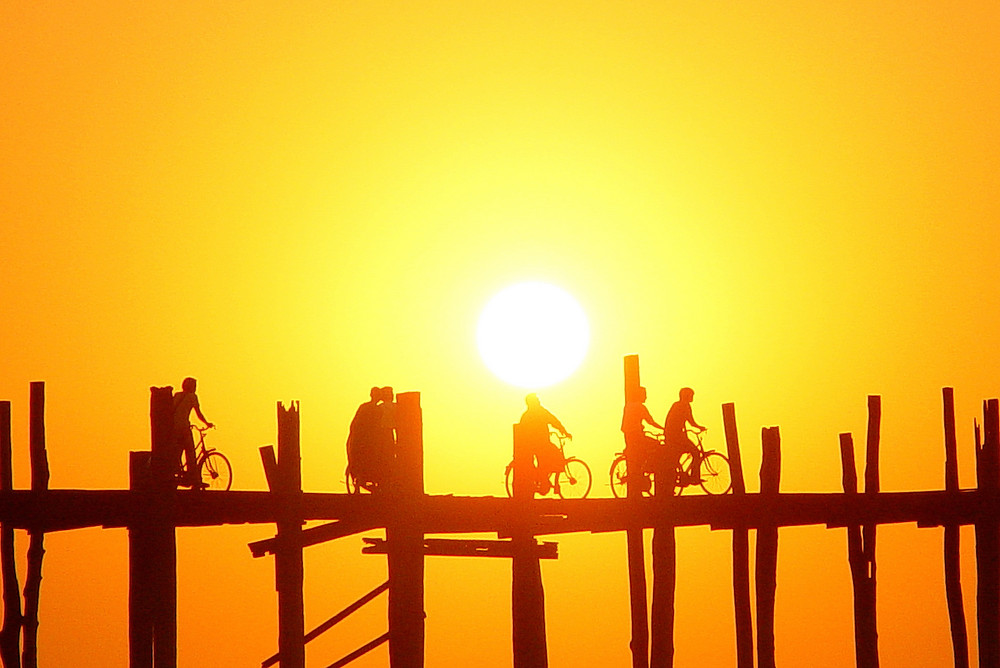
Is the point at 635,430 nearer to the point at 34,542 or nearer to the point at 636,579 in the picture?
the point at 636,579

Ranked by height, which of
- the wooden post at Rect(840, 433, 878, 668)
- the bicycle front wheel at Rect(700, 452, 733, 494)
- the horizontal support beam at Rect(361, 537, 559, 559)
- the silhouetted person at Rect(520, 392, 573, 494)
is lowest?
the wooden post at Rect(840, 433, 878, 668)

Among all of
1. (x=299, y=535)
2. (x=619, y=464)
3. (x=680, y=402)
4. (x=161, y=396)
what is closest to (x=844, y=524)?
(x=680, y=402)

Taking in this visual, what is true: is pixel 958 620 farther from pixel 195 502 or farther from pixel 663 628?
pixel 195 502

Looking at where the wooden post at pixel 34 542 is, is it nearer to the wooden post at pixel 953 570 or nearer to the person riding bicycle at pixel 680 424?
the person riding bicycle at pixel 680 424

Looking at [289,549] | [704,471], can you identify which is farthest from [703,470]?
[289,549]

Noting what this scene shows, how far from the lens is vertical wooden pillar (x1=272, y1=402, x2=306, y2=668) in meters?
18.8

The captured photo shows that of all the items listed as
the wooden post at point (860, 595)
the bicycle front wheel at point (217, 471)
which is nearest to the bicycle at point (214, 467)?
the bicycle front wheel at point (217, 471)

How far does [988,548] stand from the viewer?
2283cm

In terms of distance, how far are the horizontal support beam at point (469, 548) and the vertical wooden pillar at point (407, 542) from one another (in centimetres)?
46

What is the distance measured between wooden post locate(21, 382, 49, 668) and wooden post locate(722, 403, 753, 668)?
26.6 ft

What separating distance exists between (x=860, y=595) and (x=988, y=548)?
1.83 m

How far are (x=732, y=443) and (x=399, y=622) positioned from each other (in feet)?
17.5

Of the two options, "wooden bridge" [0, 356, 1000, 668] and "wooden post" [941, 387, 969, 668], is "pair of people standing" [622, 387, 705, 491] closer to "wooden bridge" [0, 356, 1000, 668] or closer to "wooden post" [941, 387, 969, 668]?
"wooden bridge" [0, 356, 1000, 668]

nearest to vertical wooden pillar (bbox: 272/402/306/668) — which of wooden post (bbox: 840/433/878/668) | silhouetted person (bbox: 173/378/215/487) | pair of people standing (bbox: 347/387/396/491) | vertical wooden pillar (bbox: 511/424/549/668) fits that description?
pair of people standing (bbox: 347/387/396/491)
